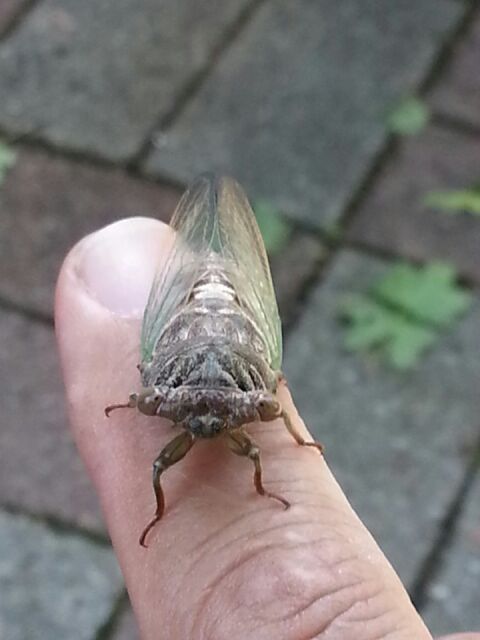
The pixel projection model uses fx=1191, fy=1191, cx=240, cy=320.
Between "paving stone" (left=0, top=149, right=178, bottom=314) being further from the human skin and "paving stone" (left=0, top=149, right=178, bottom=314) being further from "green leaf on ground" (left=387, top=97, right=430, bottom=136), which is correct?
the human skin

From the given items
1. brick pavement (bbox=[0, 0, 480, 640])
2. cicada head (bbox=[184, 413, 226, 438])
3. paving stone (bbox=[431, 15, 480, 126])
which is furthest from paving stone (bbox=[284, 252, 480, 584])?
cicada head (bbox=[184, 413, 226, 438])

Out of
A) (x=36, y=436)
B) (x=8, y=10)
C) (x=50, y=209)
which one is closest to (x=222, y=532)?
(x=36, y=436)

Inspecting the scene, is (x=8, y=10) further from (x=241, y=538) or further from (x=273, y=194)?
(x=241, y=538)

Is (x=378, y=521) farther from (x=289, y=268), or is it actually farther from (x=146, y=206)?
(x=146, y=206)

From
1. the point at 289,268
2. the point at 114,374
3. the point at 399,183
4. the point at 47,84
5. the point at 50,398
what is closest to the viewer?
the point at 114,374

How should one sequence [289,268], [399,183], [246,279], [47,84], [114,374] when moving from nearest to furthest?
[114,374]
[246,279]
[289,268]
[399,183]
[47,84]

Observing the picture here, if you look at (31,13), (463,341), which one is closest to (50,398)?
(463,341)
